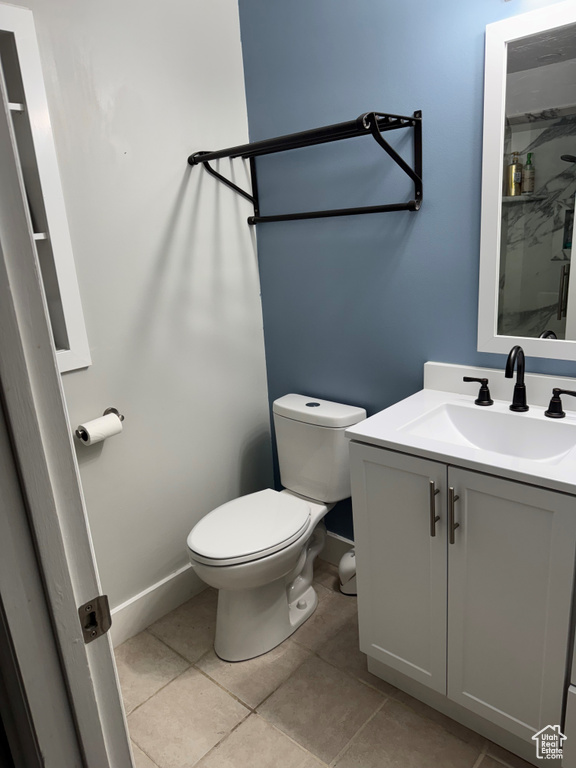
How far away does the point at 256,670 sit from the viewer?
1836 mm

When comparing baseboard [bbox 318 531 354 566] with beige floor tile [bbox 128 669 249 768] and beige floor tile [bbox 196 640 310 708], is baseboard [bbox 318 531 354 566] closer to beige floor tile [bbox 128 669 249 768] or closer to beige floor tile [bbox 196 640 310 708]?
beige floor tile [bbox 196 640 310 708]

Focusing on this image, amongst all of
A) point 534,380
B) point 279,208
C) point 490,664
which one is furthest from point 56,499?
point 279,208

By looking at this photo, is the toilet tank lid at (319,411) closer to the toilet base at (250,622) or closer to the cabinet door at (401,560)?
the cabinet door at (401,560)

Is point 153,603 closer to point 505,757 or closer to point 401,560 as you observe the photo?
point 401,560

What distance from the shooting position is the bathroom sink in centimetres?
127

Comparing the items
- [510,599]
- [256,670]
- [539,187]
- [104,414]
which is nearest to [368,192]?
[539,187]

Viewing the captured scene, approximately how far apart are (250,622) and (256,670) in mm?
151

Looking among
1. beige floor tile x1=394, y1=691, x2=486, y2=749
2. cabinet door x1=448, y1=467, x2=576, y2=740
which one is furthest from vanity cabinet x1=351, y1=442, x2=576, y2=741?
beige floor tile x1=394, y1=691, x2=486, y2=749

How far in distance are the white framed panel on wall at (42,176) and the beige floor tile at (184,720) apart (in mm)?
1108

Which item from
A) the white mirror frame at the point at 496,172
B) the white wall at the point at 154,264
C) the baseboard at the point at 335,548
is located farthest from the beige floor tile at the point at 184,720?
the white mirror frame at the point at 496,172

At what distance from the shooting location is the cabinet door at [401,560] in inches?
56.7

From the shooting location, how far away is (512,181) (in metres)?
1.57

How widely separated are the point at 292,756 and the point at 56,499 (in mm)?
1312

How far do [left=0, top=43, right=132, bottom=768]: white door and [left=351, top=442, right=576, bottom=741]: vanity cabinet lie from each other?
93 cm
